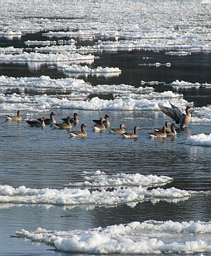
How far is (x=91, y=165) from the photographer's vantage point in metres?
15.2

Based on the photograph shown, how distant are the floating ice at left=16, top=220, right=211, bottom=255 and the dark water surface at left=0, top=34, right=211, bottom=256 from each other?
298 millimetres

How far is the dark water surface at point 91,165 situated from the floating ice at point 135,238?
30 centimetres

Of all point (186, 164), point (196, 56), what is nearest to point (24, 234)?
point (186, 164)

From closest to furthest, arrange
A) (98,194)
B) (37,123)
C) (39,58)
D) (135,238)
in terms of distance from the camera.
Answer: (135,238) < (98,194) < (37,123) < (39,58)

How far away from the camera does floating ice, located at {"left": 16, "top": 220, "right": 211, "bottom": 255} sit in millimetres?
9078

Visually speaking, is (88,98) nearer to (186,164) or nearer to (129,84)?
(129,84)

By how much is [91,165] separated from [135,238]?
229 inches

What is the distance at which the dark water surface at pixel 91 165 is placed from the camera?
10.5m

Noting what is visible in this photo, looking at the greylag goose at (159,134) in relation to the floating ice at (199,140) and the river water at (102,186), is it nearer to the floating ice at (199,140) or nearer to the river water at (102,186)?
the river water at (102,186)

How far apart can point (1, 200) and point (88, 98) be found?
1653cm

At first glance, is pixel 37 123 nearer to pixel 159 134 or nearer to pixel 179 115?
pixel 159 134

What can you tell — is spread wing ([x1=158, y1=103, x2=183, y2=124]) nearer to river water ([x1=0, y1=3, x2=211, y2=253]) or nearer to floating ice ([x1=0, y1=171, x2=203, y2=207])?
river water ([x1=0, y1=3, x2=211, y2=253])

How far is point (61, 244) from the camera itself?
9.16 metres

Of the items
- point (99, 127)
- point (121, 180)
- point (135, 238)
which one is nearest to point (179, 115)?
point (99, 127)
